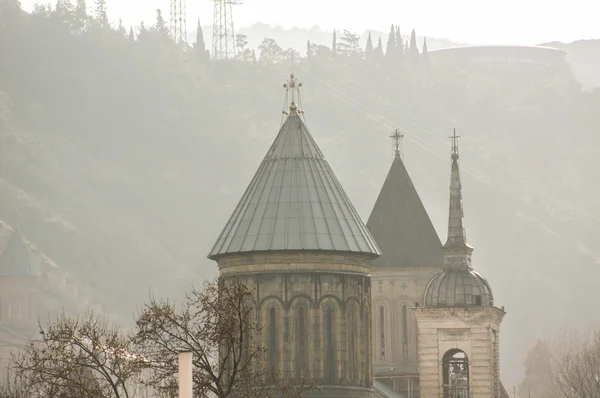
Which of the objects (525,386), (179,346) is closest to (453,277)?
(179,346)

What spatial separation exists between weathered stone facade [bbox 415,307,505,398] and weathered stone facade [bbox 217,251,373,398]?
14.5 meters

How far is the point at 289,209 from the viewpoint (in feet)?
216

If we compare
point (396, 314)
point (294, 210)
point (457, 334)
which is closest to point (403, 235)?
point (396, 314)

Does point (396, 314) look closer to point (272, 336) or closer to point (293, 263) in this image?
point (293, 263)

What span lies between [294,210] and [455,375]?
1727cm

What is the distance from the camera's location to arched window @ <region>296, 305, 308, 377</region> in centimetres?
6369

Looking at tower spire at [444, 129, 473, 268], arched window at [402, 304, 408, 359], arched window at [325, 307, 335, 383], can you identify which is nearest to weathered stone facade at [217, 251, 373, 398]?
arched window at [325, 307, 335, 383]

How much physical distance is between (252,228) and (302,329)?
3.90 m

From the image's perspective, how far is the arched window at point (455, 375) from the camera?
3120 inches

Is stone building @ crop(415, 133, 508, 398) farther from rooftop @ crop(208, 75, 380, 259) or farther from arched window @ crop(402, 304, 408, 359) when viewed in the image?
rooftop @ crop(208, 75, 380, 259)

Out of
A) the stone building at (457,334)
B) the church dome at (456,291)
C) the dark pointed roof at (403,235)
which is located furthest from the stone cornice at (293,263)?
the dark pointed roof at (403,235)

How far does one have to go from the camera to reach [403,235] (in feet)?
293

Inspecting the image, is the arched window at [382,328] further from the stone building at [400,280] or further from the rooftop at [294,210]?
the rooftop at [294,210]

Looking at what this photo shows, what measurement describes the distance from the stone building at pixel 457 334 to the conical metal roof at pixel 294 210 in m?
13.0
